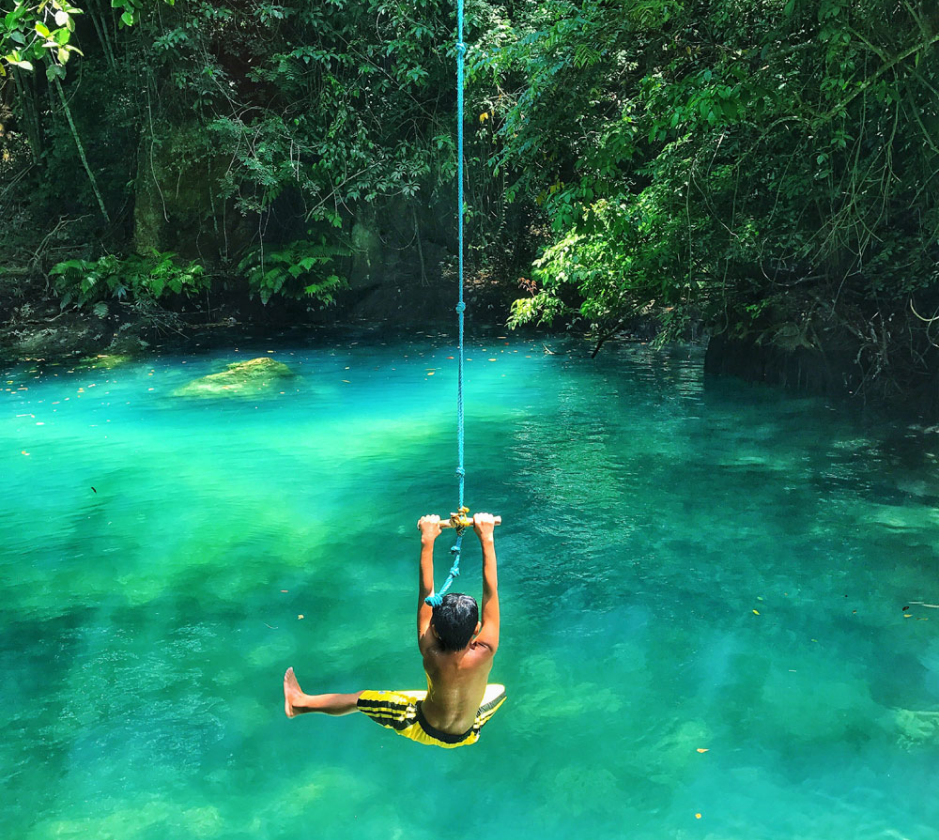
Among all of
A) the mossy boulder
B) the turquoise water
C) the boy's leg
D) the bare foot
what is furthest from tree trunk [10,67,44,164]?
the boy's leg

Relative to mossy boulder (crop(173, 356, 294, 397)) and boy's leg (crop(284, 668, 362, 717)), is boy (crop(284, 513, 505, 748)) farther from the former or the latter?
mossy boulder (crop(173, 356, 294, 397))

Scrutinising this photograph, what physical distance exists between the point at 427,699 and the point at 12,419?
337 inches

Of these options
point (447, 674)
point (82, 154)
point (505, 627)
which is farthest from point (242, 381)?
point (447, 674)

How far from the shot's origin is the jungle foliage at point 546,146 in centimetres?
638

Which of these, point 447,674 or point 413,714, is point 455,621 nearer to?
point 447,674

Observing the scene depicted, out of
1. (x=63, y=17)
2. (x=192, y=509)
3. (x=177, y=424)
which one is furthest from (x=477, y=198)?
(x=63, y=17)

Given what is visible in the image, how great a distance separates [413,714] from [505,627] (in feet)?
4.98

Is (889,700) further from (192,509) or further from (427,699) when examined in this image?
(192,509)

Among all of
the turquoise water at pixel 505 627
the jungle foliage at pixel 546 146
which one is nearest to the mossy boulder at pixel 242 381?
the turquoise water at pixel 505 627

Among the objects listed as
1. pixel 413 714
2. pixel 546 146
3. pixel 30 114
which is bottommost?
pixel 413 714

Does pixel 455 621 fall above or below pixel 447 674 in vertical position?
above

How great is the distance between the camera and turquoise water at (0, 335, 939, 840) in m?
3.42

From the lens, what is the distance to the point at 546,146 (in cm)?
714

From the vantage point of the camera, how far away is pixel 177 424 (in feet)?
31.6
